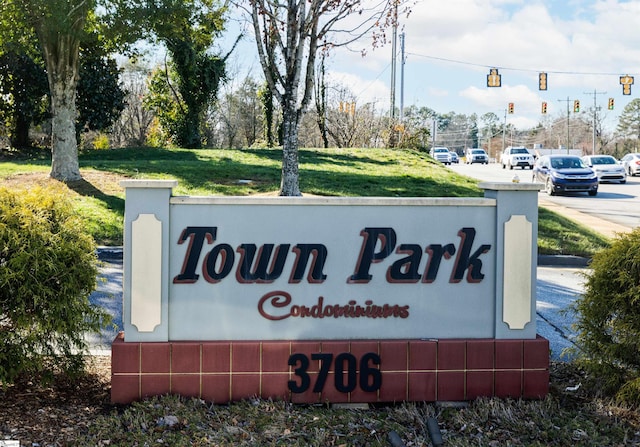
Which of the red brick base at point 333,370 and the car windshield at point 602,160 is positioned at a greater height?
the car windshield at point 602,160

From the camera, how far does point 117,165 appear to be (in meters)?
20.0

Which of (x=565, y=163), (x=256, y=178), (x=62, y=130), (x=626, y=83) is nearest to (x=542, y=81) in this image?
(x=626, y=83)

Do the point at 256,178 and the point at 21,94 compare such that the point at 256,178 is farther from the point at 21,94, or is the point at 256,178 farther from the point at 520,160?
the point at 520,160

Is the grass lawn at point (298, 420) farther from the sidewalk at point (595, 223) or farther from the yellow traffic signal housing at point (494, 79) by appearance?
the yellow traffic signal housing at point (494, 79)

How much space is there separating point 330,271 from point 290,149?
9.55 m

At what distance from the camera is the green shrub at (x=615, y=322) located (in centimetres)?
450

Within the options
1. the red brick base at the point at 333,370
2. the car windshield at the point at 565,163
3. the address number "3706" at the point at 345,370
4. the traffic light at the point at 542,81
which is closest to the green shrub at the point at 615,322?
Result: the red brick base at the point at 333,370

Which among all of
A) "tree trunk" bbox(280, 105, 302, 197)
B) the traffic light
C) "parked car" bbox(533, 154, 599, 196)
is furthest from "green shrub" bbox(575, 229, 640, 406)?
the traffic light

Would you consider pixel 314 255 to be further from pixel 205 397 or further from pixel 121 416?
pixel 121 416

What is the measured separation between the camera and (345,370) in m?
4.69

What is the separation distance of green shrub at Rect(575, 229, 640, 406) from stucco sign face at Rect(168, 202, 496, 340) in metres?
0.71

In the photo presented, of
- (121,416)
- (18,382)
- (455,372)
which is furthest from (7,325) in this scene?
(455,372)

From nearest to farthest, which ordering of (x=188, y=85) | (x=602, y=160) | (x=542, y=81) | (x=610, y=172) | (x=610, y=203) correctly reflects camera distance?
1. (x=610, y=203)
2. (x=188, y=85)
3. (x=610, y=172)
4. (x=602, y=160)
5. (x=542, y=81)

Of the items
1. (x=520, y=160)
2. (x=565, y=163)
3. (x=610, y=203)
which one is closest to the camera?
(x=610, y=203)
